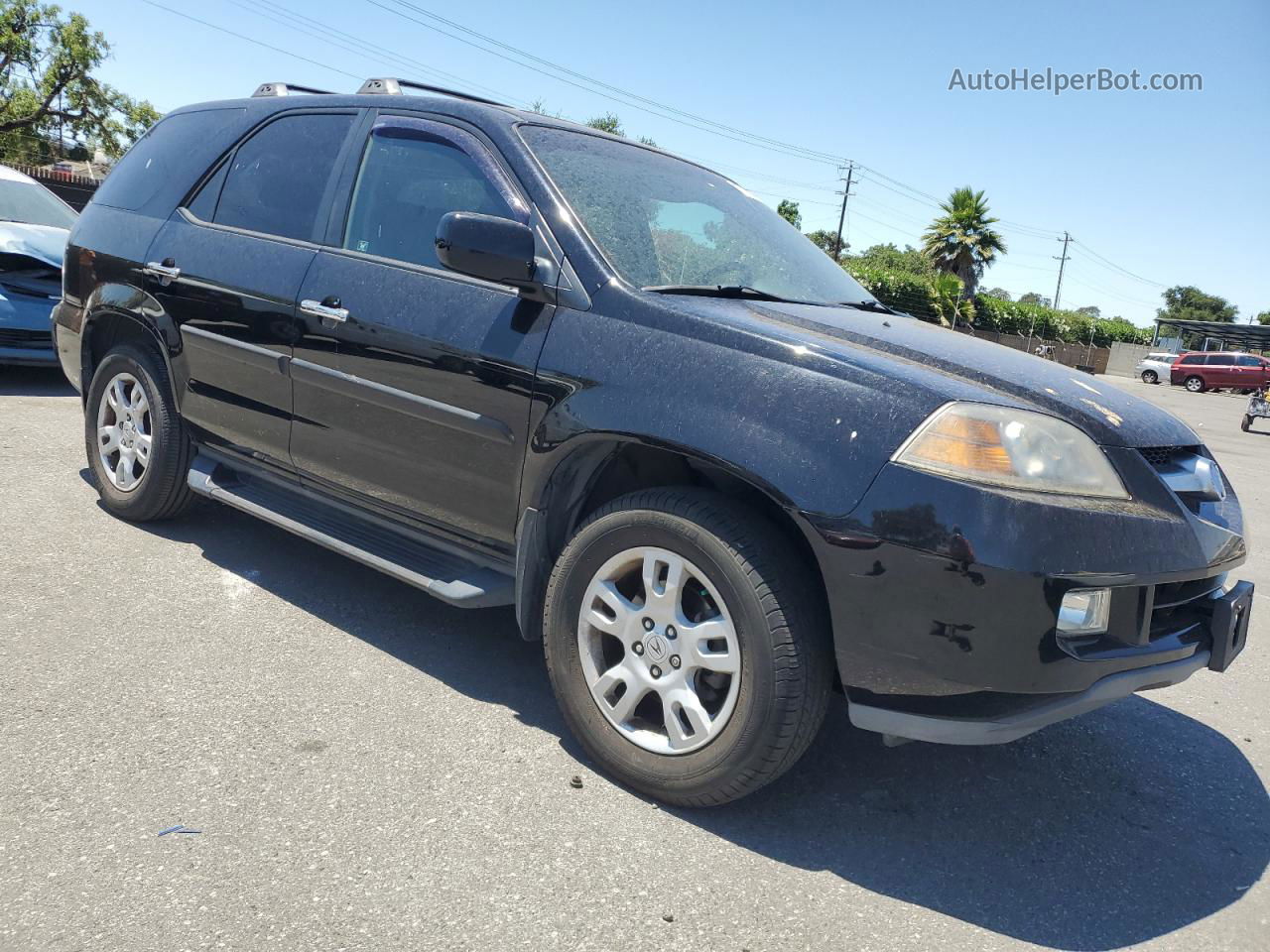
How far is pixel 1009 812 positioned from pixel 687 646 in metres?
1.09

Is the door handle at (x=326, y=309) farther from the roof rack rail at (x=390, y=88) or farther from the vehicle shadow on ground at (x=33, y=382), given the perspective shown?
the vehicle shadow on ground at (x=33, y=382)

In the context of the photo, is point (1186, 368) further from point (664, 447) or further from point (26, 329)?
point (664, 447)

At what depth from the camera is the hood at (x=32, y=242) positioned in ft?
24.3

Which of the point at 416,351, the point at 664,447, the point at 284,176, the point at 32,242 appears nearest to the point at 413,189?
the point at 416,351

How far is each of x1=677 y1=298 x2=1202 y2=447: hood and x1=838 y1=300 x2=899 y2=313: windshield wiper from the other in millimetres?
379

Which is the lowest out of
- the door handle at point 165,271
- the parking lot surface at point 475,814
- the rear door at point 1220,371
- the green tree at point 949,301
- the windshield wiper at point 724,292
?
the parking lot surface at point 475,814

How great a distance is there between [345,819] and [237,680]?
0.92 metres

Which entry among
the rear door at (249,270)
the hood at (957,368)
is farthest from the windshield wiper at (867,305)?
the rear door at (249,270)

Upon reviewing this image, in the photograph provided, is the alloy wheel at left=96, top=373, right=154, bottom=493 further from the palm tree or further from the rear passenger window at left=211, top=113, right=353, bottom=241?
the palm tree

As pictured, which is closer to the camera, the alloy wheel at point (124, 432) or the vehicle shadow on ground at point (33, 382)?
the alloy wheel at point (124, 432)

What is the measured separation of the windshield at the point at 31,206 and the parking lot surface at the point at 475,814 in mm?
5585

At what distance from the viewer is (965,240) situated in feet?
176

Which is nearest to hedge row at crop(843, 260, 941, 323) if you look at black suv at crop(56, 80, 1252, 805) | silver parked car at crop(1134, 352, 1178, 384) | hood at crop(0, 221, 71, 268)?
silver parked car at crop(1134, 352, 1178, 384)

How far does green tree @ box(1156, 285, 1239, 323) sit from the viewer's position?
117 meters
